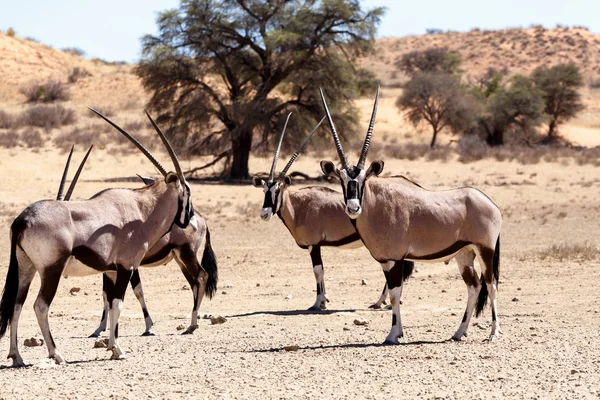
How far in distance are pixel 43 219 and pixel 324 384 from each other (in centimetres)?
260

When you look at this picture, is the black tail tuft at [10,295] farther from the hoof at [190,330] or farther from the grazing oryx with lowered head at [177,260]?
the hoof at [190,330]

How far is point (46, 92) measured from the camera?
55812 millimetres

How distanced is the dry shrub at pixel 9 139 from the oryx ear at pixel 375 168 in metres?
27.4

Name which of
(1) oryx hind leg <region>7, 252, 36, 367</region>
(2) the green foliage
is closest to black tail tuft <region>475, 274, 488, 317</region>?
(1) oryx hind leg <region>7, 252, 36, 367</region>

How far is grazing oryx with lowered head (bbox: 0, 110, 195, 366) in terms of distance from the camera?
25.8 feet

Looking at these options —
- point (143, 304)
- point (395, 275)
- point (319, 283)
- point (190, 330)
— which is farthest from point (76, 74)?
point (395, 275)

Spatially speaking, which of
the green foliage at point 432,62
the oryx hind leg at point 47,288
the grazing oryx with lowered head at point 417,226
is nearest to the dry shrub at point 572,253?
the grazing oryx with lowered head at point 417,226

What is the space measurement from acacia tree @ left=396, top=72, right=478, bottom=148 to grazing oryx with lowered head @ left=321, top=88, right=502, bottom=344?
4305 centimetres

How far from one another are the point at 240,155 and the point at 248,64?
10.6 ft

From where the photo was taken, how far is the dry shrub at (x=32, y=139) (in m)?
36.1

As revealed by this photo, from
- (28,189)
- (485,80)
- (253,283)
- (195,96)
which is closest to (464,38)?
(485,80)

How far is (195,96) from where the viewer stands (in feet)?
111

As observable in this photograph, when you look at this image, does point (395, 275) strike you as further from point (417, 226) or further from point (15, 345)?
point (15, 345)

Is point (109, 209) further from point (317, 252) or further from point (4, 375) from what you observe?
point (317, 252)
